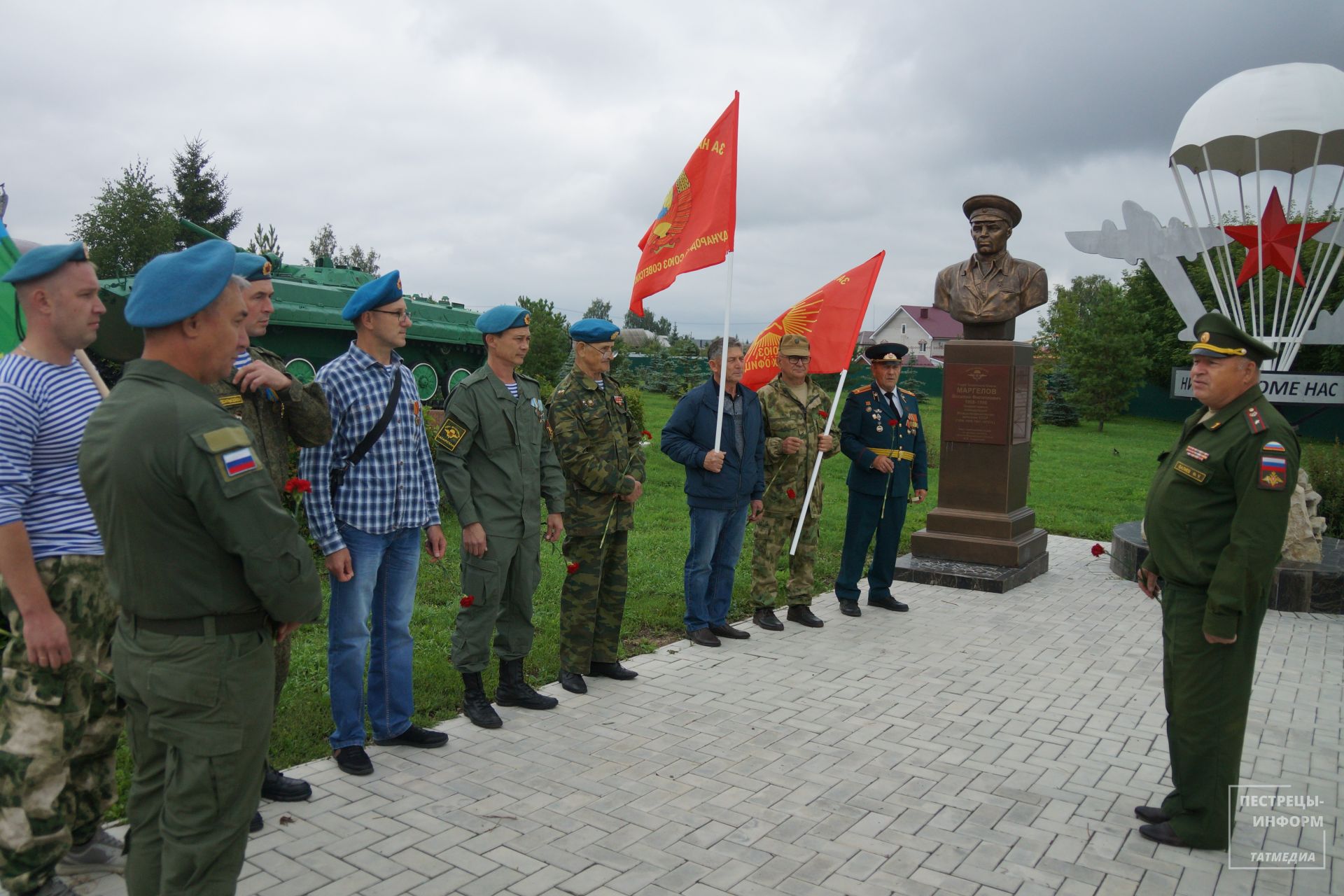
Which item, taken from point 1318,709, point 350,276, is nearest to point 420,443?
point 1318,709

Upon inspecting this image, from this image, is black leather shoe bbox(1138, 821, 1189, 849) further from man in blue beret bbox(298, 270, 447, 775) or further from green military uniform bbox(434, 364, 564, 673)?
man in blue beret bbox(298, 270, 447, 775)

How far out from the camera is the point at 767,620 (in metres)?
6.51

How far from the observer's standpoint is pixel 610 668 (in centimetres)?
538

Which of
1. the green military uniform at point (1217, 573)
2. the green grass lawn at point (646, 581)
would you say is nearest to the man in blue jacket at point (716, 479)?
Answer: the green grass lawn at point (646, 581)

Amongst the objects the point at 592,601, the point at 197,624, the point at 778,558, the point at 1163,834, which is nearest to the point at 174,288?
the point at 197,624

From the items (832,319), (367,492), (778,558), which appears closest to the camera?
(367,492)

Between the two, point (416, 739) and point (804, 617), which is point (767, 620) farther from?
point (416, 739)

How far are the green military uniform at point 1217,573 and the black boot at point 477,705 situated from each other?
2.91 meters

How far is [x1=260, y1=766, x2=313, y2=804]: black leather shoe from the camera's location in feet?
12.1

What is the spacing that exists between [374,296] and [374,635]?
4.91ft

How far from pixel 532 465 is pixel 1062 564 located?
651 cm

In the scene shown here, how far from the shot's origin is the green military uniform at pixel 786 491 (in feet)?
21.4

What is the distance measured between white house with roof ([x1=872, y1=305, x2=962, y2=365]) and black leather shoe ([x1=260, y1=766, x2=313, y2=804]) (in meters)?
67.8

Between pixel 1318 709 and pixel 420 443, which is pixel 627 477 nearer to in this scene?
pixel 420 443
